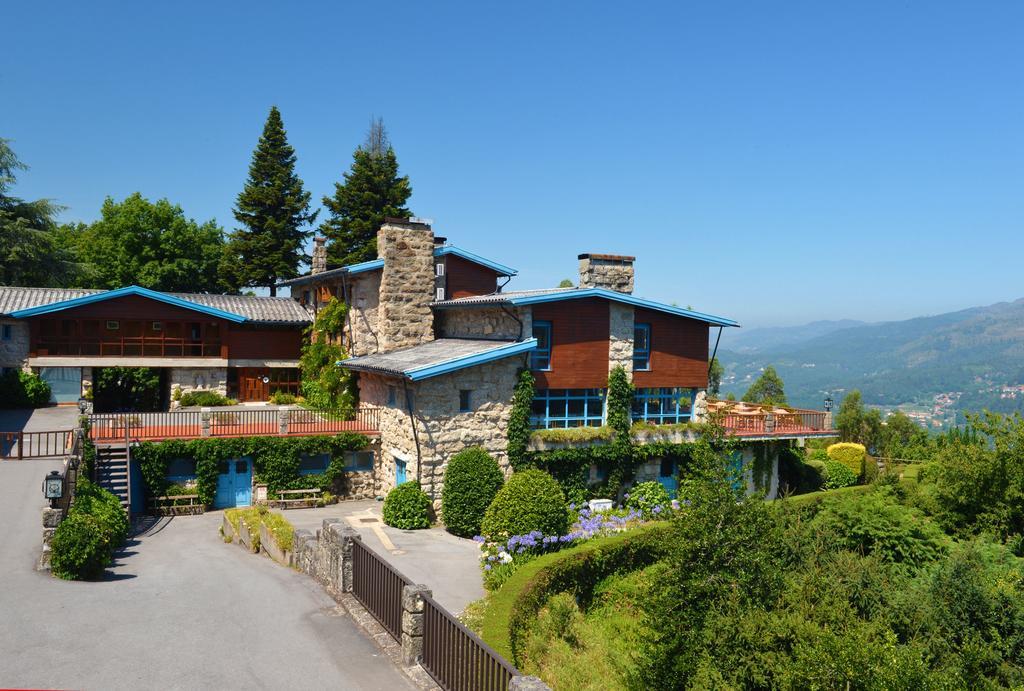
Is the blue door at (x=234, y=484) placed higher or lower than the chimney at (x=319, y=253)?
lower

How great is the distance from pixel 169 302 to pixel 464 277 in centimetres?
1427

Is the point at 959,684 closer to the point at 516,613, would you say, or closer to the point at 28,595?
the point at 516,613

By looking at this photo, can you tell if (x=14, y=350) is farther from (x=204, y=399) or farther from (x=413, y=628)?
(x=413, y=628)

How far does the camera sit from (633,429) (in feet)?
93.0

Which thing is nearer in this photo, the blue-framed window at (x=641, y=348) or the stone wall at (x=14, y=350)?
the blue-framed window at (x=641, y=348)

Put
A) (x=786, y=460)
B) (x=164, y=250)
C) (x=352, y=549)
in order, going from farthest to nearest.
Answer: (x=164, y=250), (x=786, y=460), (x=352, y=549)

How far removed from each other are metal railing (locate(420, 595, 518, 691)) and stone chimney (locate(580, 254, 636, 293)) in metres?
19.0

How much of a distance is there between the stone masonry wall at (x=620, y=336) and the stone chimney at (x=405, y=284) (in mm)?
7157

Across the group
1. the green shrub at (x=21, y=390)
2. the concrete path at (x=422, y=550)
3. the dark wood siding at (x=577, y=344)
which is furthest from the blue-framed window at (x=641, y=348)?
the green shrub at (x=21, y=390)

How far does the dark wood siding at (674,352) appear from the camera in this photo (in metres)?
29.3

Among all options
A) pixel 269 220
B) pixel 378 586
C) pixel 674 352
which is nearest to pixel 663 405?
pixel 674 352

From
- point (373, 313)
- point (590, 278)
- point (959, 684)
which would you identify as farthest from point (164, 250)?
point (959, 684)

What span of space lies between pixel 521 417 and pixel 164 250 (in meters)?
39.2

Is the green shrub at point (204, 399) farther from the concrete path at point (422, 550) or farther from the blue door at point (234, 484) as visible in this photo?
the concrete path at point (422, 550)
